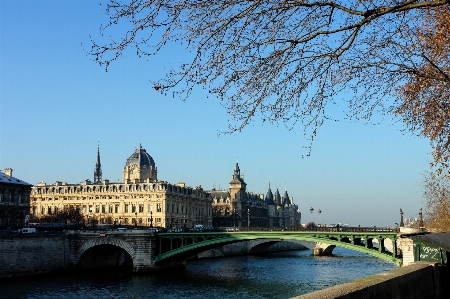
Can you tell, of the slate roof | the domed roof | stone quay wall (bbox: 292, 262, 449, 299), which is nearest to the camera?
stone quay wall (bbox: 292, 262, 449, 299)

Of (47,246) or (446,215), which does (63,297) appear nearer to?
(47,246)

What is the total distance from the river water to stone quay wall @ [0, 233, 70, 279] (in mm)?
1723

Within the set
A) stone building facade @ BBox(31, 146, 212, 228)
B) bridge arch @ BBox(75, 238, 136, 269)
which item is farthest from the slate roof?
stone building facade @ BBox(31, 146, 212, 228)

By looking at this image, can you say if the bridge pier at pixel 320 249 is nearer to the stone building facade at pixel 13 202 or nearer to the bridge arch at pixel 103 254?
the bridge arch at pixel 103 254

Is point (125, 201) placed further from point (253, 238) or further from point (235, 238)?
point (253, 238)

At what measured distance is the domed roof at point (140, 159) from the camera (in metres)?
130

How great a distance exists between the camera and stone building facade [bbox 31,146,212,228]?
10856cm

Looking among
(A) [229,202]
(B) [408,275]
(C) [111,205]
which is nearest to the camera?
(B) [408,275]

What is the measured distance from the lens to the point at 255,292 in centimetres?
4091

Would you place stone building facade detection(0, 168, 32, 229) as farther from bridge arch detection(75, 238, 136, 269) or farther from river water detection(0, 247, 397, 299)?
river water detection(0, 247, 397, 299)

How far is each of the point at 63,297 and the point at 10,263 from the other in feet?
43.6

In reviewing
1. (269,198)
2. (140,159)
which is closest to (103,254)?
(140,159)

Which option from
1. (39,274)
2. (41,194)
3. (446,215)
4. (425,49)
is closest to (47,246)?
(39,274)

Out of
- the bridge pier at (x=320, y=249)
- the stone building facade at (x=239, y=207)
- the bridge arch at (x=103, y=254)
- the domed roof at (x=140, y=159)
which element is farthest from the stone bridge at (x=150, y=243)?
the stone building facade at (x=239, y=207)
